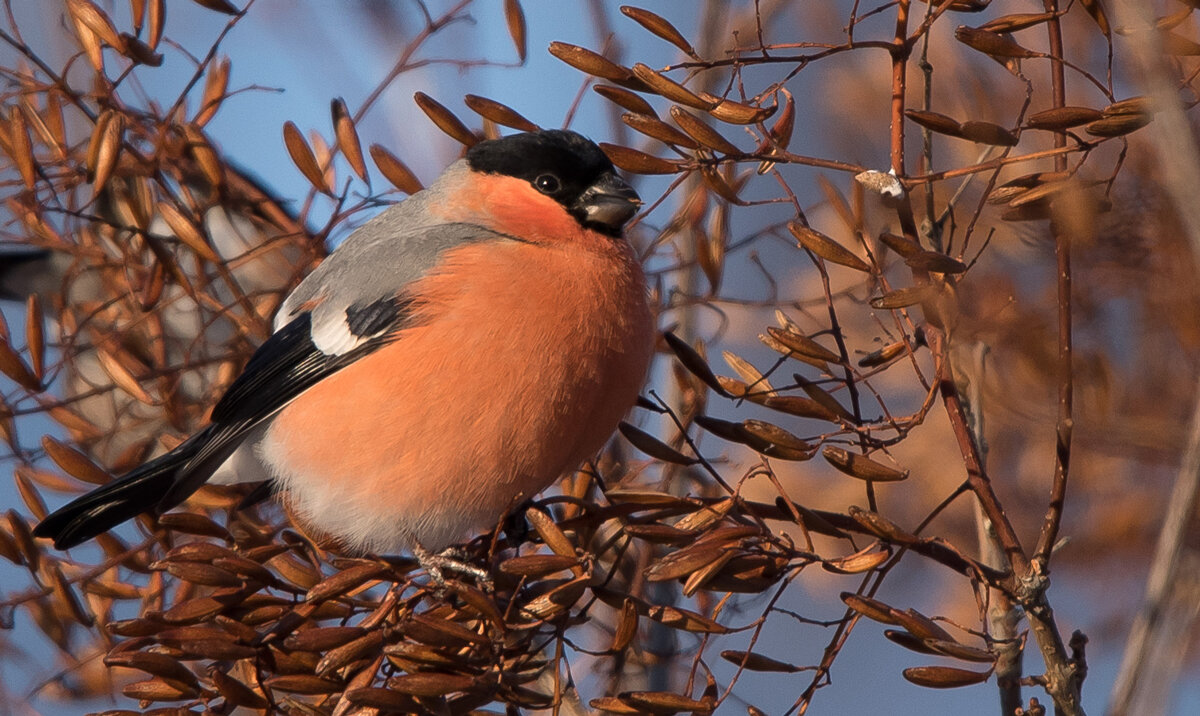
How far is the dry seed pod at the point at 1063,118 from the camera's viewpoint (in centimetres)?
138

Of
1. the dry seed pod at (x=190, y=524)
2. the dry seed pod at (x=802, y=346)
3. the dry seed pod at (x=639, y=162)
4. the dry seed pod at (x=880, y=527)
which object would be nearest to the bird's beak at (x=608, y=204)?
the dry seed pod at (x=639, y=162)

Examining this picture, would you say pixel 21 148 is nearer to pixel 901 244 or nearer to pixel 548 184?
pixel 548 184

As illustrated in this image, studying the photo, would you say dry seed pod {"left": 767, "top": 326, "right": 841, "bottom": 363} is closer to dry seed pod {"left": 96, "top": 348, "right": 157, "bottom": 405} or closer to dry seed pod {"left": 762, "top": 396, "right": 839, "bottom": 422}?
dry seed pod {"left": 762, "top": 396, "right": 839, "bottom": 422}

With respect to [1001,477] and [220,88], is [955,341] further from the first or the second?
[220,88]

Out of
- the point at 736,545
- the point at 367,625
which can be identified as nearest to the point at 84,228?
the point at 367,625

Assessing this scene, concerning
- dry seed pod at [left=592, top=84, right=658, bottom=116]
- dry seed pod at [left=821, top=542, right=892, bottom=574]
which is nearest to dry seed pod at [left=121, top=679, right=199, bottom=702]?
dry seed pod at [left=821, top=542, right=892, bottom=574]

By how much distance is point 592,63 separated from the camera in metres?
1.64

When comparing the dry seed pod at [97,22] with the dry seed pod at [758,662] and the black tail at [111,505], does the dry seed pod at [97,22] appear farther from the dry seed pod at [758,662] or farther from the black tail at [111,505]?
the dry seed pod at [758,662]

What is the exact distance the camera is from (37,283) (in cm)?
395

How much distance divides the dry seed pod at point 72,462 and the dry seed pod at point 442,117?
875mm

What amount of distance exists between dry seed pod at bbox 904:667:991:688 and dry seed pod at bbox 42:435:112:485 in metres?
1.48

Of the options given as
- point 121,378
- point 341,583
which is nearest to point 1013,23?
point 341,583

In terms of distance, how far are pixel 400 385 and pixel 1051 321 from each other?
1.20 m

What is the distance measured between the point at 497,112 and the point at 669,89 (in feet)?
1.55
